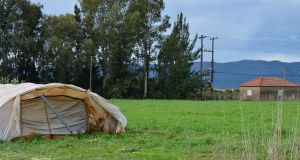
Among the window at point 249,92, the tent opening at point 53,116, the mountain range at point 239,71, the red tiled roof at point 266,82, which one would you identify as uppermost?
the mountain range at point 239,71

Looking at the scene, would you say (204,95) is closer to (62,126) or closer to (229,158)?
(62,126)

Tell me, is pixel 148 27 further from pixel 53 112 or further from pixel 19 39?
pixel 53 112

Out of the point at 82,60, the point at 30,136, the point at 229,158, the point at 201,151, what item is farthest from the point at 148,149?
the point at 82,60

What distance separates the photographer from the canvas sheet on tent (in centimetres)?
1702

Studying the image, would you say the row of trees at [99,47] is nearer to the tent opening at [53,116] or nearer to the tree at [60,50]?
the tree at [60,50]

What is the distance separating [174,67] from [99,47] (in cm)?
913

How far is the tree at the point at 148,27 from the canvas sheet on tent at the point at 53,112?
4316cm

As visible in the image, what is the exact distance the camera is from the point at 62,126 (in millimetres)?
18188

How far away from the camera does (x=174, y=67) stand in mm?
64312

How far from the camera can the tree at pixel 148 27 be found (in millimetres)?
62344

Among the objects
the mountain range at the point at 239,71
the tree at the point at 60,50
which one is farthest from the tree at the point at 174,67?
the mountain range at the point at 239,71

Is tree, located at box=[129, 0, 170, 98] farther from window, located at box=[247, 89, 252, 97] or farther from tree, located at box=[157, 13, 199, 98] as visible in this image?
window, located at box=[247, 89, 252, 97]

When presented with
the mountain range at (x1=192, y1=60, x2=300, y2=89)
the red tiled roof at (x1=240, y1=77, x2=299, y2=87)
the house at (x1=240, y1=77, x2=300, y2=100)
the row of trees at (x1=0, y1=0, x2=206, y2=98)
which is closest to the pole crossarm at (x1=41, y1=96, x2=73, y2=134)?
the row of trees at (x1=0, y1=0, x2=206, y2=98)

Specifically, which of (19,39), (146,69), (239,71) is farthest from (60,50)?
(239,71)
